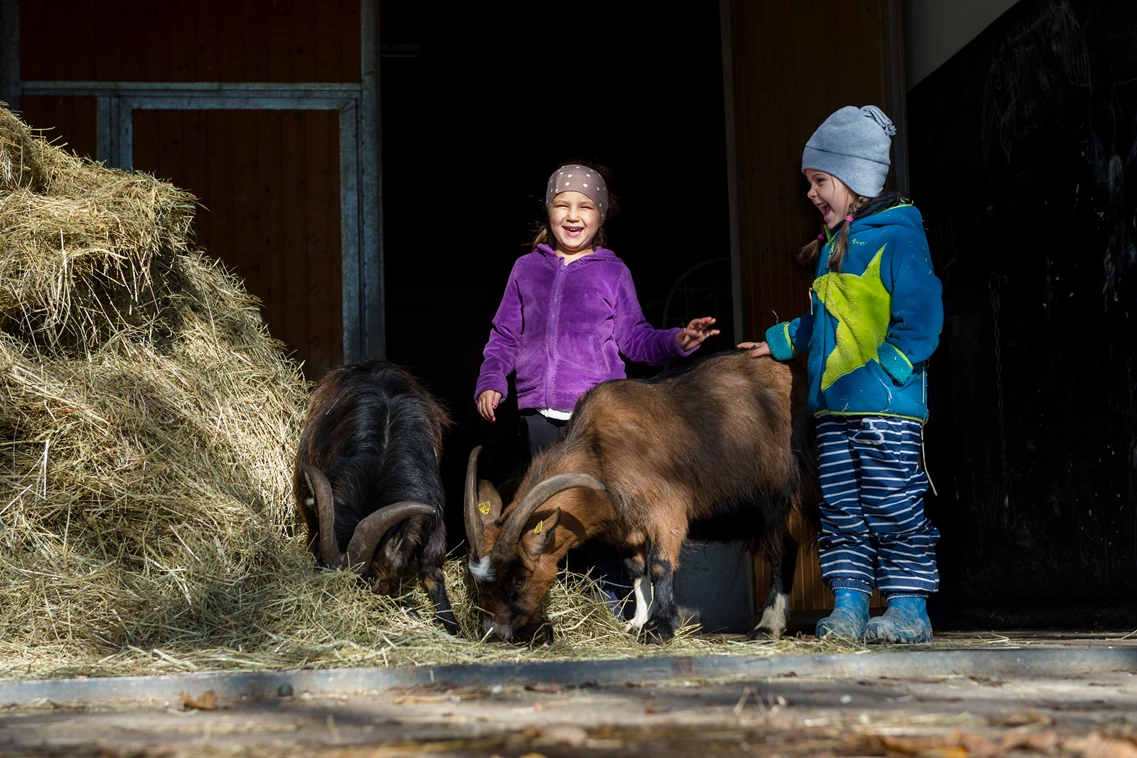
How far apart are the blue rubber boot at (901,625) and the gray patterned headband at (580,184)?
2.14 metres

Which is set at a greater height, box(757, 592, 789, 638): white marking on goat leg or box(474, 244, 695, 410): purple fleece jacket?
box(474, 244, 695, 410): purple fleece jacket

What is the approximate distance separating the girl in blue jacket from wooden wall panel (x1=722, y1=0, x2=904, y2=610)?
2106mm

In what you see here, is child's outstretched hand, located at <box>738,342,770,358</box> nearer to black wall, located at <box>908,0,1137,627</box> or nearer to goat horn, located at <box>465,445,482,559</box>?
black wall, located at <box>908,0,1137,627</box>

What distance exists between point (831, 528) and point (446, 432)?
7.89ft

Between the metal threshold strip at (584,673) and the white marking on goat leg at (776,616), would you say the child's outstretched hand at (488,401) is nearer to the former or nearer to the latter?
the white marking on goat leg at (776,616)

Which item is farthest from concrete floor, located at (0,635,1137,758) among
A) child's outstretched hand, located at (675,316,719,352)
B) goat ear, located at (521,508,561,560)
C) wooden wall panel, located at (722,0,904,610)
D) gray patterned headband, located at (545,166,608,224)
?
wooden wall panel, located at (722,0,904,610)

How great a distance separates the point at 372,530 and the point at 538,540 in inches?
25.8

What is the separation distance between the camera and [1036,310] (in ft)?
17.9

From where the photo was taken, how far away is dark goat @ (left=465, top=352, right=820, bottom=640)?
189 inches

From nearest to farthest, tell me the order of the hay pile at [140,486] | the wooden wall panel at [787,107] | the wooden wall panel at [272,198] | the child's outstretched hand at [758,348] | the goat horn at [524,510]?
the hay pile at [140,486] < the goat horn at [524,510] < the child's outstretched hand at [758,348] < the wooden wall panel at [787,107] < the wooden wall panel at [272,198]

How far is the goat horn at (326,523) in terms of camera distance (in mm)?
4918

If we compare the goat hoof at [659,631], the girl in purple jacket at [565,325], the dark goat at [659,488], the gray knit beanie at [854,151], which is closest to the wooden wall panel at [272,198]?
the girl in purple jacket at [565,325]

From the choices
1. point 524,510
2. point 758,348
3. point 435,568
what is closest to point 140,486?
point 435,568

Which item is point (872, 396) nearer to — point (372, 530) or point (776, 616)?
point (776, 616)
